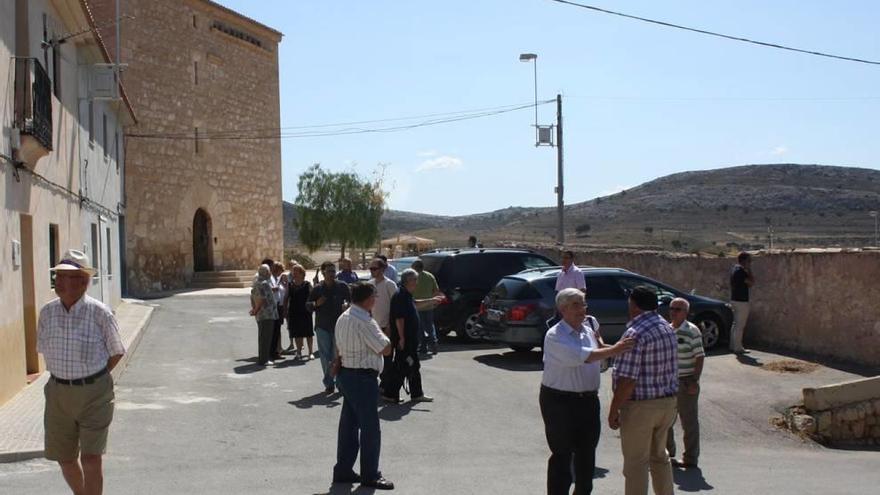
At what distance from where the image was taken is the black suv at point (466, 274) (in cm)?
1673

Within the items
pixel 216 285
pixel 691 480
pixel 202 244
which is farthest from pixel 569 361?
pixel 202 244

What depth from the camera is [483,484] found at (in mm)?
7285

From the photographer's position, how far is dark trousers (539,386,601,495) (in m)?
5.97

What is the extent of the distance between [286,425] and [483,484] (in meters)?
3.07

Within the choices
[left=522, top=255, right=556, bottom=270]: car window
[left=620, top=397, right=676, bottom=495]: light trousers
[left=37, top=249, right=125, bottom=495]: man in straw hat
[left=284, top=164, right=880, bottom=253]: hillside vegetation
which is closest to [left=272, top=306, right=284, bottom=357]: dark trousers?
[left=522, top=255, right=556, bottom=270]: car window

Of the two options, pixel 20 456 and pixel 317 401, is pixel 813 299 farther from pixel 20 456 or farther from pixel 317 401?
pixel 20 456

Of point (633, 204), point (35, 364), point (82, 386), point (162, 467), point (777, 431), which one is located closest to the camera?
point (82, 386)

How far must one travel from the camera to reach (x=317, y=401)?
10953 mm

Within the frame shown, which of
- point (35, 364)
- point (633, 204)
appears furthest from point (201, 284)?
point (633, 204)

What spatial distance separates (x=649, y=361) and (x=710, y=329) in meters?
9.55

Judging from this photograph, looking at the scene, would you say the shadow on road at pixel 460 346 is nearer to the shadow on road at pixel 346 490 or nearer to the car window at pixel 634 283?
the car window at pixel 634 283

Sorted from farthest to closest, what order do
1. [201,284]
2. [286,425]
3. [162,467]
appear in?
[201,284]
[286,425]
[162,467]

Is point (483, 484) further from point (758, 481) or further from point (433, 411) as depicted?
point (433, 411)

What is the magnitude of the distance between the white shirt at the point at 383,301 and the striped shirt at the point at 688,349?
3947 mm
